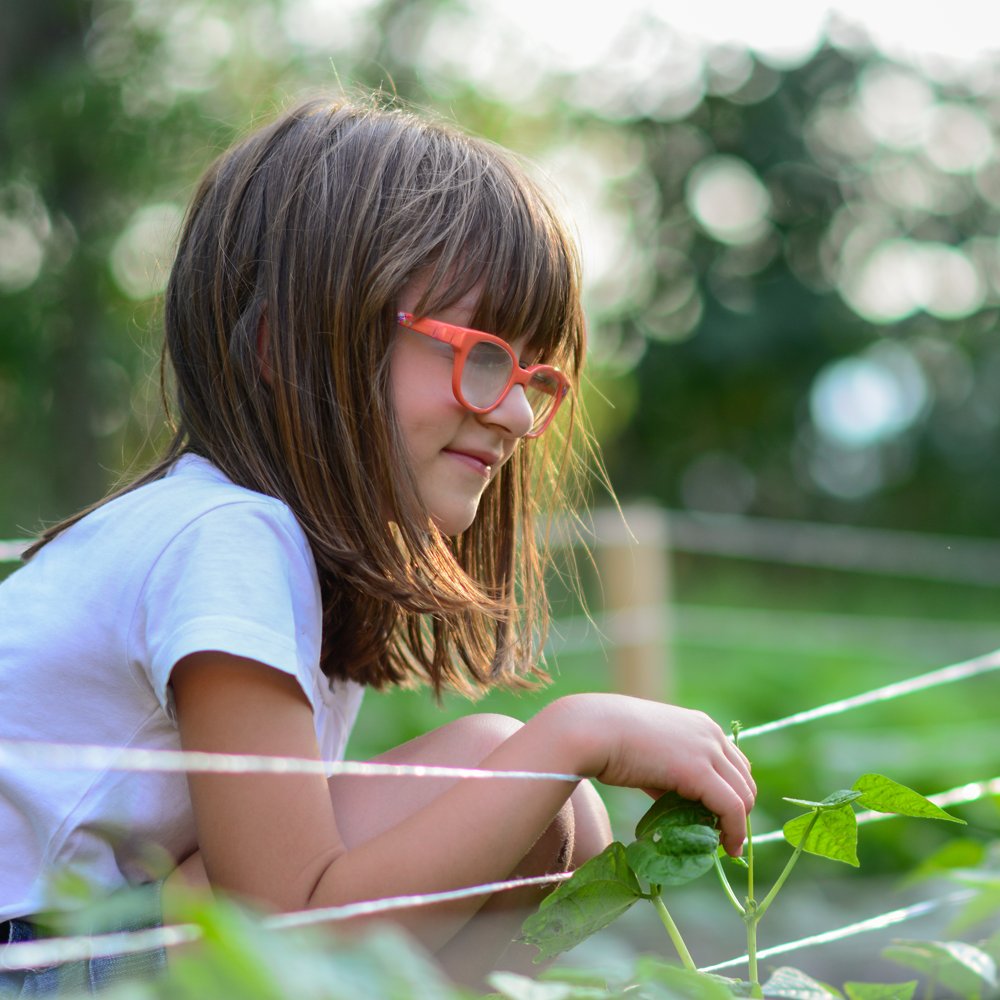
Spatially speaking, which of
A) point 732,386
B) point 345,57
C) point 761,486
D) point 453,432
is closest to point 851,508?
point 761,486

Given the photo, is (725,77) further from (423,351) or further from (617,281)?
(423,351)

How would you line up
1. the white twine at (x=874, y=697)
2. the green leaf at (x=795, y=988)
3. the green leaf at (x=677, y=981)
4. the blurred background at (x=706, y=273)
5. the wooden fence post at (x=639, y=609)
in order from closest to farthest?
the green leaf at (x=677, y=981) → the green leaf at (x=795, y=988) → the white twine at (x=874, y=697) → the wooden fence post at (x=639, y=609) → the blurred background at (x=706, y=273)

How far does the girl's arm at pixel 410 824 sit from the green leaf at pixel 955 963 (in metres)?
0.18

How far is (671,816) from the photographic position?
1.04m

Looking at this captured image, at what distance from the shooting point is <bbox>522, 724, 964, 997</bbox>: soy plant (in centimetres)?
95

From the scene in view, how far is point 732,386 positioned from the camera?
16797mm

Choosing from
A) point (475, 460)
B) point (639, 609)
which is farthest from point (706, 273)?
point (475, 460)

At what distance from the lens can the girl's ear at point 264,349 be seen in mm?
1386

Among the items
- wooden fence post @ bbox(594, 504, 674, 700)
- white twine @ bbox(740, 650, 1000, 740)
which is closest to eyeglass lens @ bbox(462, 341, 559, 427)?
white twine @ bbox(740, 650, 1000, 740)

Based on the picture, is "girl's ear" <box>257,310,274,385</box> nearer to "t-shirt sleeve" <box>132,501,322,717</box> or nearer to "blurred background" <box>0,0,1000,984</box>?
"t-shirt sleeve" <box>132,501,322,717</box>

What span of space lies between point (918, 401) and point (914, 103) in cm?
402

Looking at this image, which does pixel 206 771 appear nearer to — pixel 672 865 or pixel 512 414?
pixel 672 865

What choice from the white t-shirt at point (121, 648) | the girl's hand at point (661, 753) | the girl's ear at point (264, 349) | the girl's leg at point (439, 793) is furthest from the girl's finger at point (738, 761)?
the girl's ear at point (264, 349)

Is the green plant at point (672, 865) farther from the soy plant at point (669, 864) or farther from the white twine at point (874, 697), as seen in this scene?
the white twine at point (874, 697)
